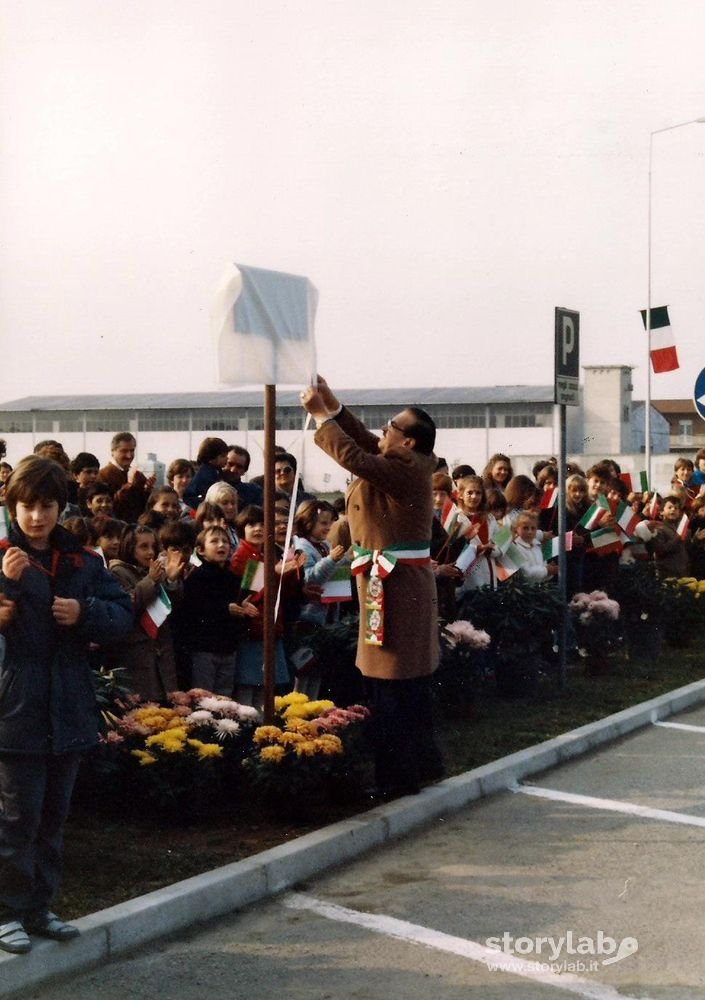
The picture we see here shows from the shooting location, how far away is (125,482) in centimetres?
1189

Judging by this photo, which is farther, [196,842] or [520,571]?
[520,571]

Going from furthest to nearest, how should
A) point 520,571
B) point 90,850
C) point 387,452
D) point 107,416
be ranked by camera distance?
point 107,416, point 520,571, point 387,452, point 90,850

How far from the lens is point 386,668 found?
7176mm

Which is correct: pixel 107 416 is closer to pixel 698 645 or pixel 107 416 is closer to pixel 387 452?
pixel 698 645

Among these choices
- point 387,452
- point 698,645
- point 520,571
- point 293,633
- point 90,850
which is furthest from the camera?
point 698,645

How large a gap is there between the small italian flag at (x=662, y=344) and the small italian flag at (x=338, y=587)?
15423 millimetres

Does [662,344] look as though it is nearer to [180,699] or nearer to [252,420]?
[180,699]

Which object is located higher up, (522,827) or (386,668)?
(386,668)

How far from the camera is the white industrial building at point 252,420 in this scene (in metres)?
64.3

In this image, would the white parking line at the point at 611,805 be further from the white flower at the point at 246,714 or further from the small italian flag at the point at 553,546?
the small italian flag at the point at 553,546

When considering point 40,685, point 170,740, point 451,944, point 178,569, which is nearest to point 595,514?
point 178,569

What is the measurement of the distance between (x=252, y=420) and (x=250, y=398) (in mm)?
1647

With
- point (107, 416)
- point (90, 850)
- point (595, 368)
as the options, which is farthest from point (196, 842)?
point (107, 416)

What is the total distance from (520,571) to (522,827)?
4.01 metres
